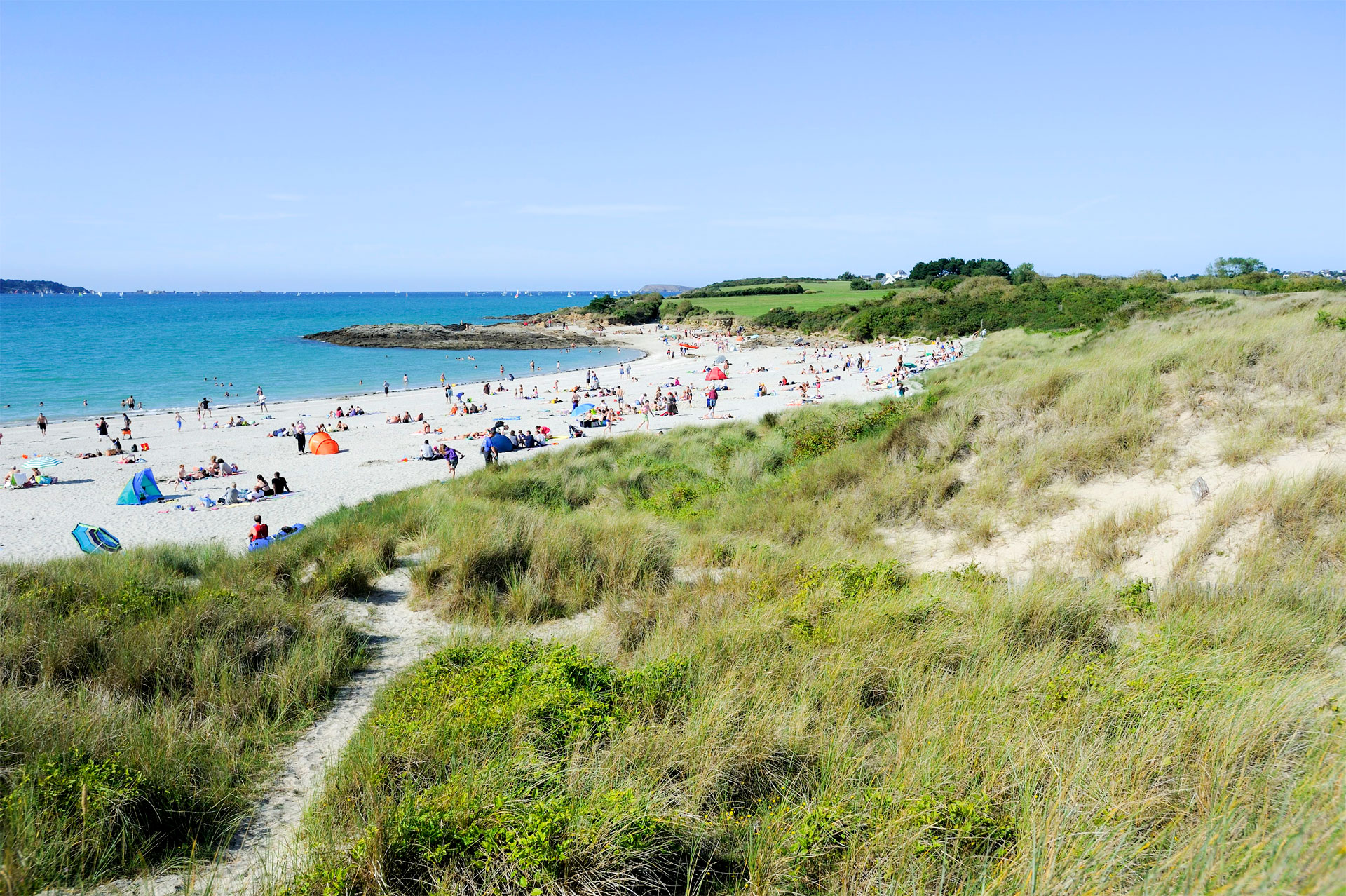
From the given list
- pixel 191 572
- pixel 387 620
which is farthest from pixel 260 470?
pixel 387 620

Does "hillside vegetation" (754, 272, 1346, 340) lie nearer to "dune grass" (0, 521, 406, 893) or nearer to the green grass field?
the green grass field

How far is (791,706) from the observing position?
4312mm

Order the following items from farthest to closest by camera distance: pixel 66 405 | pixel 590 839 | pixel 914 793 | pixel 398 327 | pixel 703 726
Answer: pixel 398 327
pixel 66 405
pixel 703 726
pixel 914 793
pixel 590 839

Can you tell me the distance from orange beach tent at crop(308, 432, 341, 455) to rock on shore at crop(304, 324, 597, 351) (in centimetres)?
4968

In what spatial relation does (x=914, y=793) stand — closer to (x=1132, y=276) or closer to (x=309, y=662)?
(x=309, y=662)

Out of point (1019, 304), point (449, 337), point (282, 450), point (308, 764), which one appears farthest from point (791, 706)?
point (449, 337)

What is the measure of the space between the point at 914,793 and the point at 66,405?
4912 centimetres

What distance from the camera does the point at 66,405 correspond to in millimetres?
38344

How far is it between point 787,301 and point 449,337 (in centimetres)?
4564

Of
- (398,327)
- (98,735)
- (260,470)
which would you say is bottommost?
(260,470)

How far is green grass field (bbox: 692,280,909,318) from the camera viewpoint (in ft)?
295

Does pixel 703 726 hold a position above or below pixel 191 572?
above

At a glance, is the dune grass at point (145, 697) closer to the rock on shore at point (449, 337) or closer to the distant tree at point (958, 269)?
the rock on shore at point (449, 337)

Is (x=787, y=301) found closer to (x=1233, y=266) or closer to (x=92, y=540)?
(x=1233, y=266)
